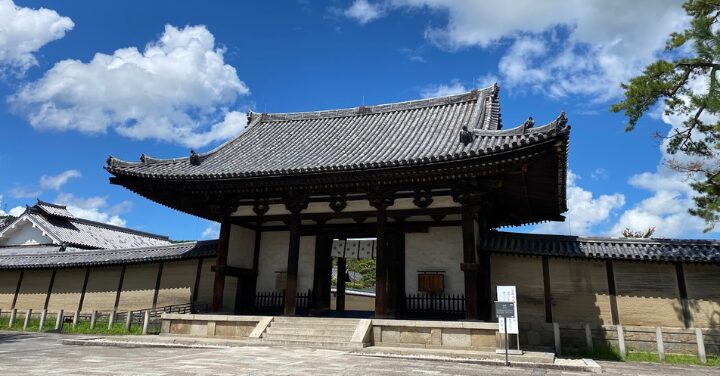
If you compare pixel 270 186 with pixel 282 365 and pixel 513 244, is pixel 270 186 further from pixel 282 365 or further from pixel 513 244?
pixel 513 244

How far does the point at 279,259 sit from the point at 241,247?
146 centimetres

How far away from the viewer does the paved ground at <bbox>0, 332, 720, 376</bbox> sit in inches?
284

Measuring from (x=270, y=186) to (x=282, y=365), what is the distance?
7019mm

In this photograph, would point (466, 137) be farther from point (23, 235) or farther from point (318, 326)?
point (23, 235)

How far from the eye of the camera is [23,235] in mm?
34781

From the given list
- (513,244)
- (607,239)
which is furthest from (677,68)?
(513,244)

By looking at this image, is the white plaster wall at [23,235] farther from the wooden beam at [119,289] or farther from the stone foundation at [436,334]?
the stone foundation at [436,334]

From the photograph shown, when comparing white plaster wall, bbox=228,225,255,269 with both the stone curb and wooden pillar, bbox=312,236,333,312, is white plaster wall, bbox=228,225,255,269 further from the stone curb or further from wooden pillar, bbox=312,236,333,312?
the stone curb

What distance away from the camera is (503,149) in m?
11.2

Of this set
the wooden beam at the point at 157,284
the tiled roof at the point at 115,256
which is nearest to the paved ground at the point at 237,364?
the tiled roof at the point at 115,256

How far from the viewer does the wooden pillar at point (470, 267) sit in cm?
1208

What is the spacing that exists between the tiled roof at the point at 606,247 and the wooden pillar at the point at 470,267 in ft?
6.47

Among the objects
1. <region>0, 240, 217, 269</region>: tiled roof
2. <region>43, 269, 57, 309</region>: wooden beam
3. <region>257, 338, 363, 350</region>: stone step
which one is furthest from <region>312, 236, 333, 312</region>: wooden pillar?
<region>43, 269, 57, 309</region>: wooden beam

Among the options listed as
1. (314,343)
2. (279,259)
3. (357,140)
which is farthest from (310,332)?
(357,140)
